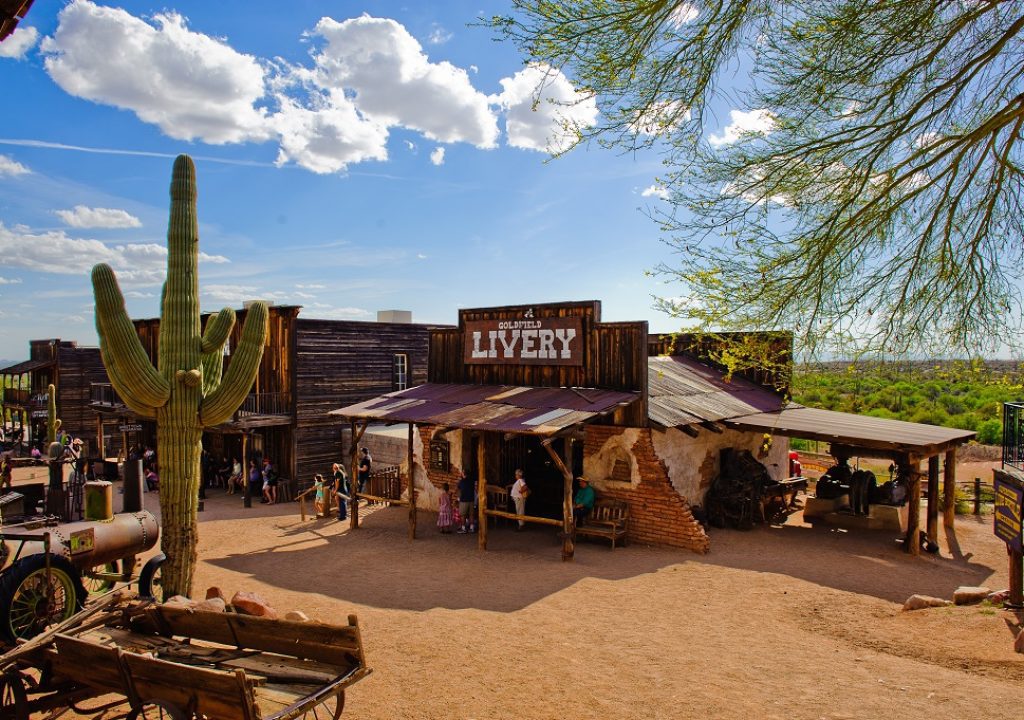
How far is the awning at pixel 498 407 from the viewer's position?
12.1 meters

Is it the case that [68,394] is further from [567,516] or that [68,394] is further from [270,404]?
[567,516]

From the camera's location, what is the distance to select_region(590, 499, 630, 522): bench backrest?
1320 cm

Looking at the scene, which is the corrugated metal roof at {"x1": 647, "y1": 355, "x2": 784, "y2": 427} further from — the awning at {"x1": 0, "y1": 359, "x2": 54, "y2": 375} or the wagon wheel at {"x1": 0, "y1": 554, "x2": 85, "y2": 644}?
the awning at {"x1": 0, "y1": 359, "x2": 54, "y2": 375}

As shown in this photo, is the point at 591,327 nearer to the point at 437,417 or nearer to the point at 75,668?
the point at 437,417

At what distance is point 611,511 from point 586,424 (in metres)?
1.88

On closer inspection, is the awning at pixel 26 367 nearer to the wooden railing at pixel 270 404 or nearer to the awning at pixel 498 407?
the wooden railing at pixel 270 404

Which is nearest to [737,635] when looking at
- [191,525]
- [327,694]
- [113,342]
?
[327,694]

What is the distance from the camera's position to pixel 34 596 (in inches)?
291

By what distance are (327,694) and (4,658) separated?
2.73 m

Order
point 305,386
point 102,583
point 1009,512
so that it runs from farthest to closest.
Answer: point 305,386 < point 102,583 < point 1009,512

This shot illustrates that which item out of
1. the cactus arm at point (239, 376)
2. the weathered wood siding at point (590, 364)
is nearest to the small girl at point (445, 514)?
the weathered wood siding at point (590, 364)

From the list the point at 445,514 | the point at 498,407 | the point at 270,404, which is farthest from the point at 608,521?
the point at 270,404

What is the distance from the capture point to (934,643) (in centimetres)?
771

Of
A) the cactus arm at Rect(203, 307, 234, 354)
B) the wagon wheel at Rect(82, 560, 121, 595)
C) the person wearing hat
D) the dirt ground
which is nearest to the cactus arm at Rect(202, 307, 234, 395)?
the cactus arm at Rect(203, 307, 234, 354)
